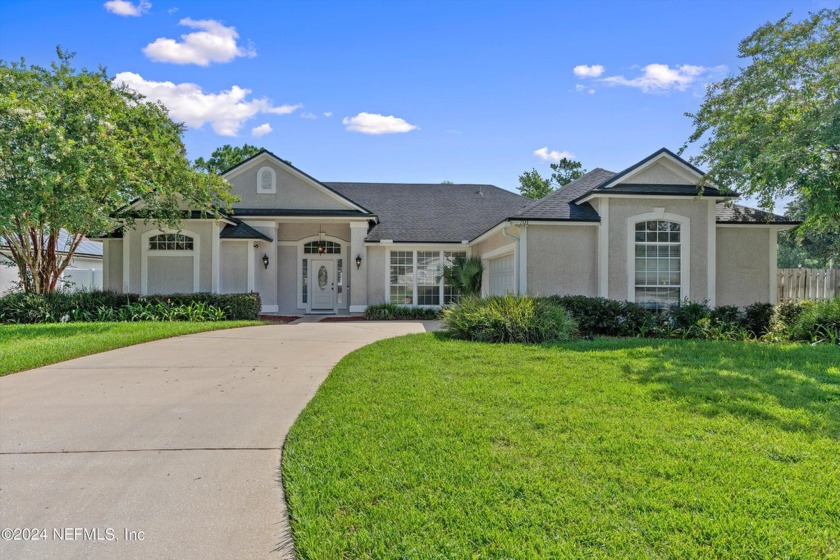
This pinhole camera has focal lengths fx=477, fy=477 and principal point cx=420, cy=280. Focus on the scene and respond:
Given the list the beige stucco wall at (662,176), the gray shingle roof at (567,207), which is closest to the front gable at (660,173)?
the beige stucco wall at (662,176)

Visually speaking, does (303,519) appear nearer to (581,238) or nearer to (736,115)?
(581,238)

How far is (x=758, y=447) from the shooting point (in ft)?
14.4

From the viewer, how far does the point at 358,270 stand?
18266 millimetres

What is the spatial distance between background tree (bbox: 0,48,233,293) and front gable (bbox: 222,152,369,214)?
1.57 meters

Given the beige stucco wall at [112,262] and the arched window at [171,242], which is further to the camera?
the beige stucco wall at [112,262]

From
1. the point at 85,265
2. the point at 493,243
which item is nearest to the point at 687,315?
the point at 493,243

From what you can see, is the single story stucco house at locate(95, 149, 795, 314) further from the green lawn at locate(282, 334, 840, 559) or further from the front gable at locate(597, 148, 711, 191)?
the green lawn at locate(282, 334, 840, 559)

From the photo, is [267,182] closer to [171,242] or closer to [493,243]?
[171,242]

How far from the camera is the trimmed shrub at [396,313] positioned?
1716 centimetres

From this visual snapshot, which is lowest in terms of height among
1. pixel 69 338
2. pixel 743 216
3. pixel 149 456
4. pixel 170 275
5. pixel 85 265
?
pixel 149 456

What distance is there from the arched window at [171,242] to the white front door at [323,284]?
458 centimetres

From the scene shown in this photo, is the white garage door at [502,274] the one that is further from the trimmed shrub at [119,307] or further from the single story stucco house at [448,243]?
the trimmed shrub at [119,307]

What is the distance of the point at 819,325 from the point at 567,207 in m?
6.58

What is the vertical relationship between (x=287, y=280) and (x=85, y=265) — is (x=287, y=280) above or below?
below
